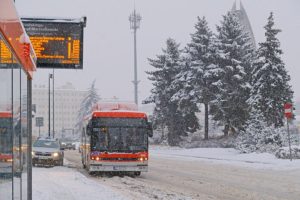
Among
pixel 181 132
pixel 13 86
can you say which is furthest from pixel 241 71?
pixel 13 86

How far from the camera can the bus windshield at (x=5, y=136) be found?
4547 mm

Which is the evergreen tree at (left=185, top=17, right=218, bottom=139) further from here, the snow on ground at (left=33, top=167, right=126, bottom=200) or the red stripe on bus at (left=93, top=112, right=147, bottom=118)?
the snow on ground at (left=33, top=167, right=126, bottom=200)

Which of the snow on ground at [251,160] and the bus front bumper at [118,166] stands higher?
the bus front bumper at [118,166]

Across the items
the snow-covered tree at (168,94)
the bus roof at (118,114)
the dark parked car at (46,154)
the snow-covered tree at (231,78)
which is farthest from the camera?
the snow-covered tree at (168,94)

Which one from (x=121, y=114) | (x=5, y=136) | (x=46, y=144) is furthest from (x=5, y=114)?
(x=46, y=144)

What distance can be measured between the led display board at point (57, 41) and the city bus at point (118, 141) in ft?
17.5

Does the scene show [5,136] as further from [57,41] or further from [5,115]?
[57,41]

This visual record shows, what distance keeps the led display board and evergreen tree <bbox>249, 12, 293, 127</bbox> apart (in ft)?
99.5

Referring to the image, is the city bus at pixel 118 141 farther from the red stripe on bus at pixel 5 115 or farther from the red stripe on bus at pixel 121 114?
the red stripe on bus at pixel 5 115

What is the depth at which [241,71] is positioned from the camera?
57094mm

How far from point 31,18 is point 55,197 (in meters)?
6.81

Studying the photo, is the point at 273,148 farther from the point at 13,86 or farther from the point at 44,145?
the point at 13,86

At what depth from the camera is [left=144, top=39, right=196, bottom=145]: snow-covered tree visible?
2566 inches

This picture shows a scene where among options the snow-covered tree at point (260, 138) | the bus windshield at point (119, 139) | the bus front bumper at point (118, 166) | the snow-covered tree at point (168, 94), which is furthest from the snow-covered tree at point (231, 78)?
the bus front bumper at point (118, 166)
